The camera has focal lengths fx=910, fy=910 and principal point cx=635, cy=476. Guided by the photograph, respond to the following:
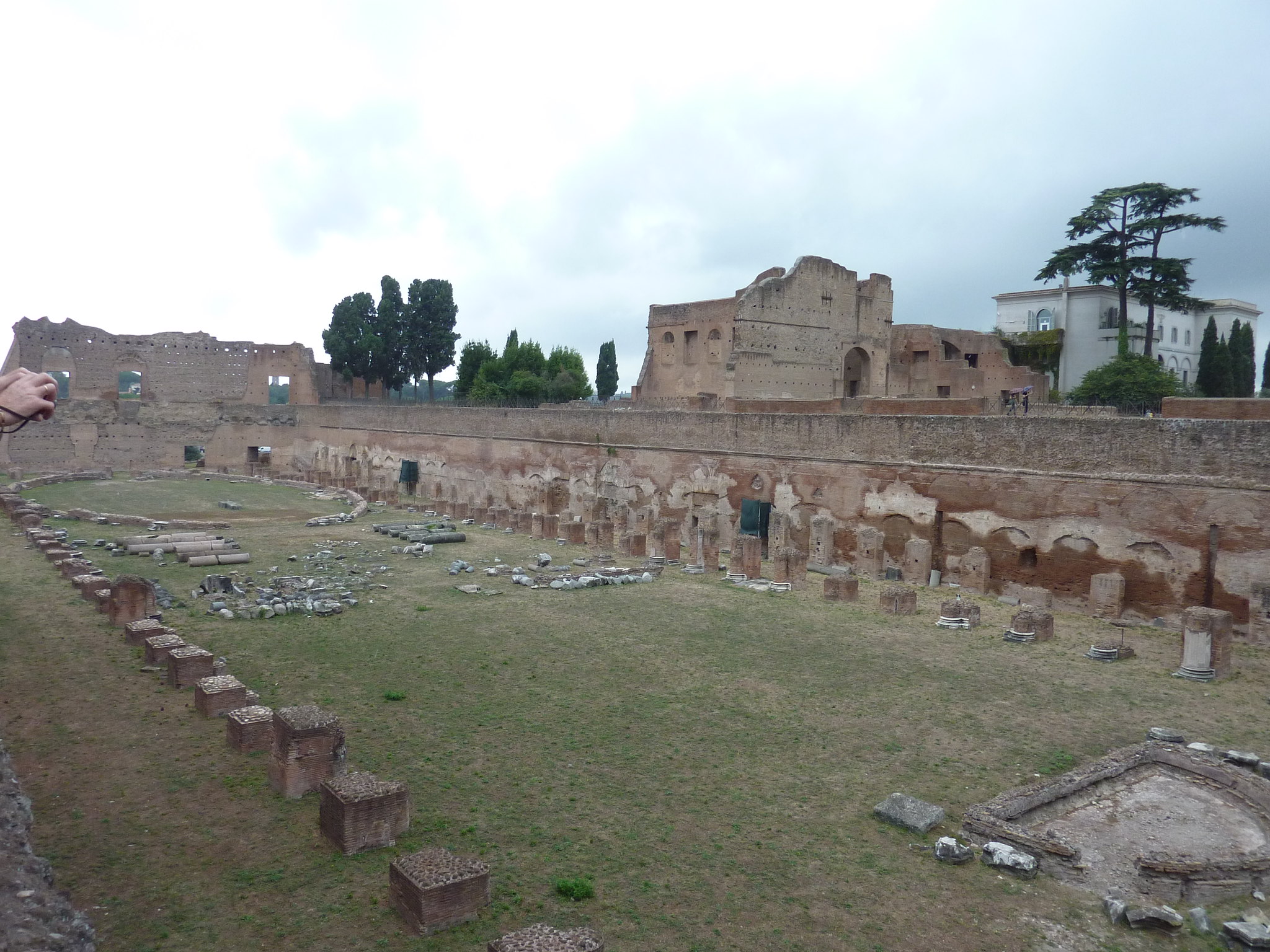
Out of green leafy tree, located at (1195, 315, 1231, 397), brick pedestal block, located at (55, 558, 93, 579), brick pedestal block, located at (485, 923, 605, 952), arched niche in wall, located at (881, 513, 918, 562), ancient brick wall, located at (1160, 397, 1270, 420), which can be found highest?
green leafy tree, located at (1195, 315, 1231, 397)

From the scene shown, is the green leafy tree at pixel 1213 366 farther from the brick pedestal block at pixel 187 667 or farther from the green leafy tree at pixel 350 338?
the green leafy tree at pixel 350 338

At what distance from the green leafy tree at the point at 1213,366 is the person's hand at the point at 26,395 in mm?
33149

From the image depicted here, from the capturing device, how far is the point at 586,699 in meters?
8.37

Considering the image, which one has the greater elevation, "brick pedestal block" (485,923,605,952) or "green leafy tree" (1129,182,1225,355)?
"green leafy tree" (1129,182,1225,355)

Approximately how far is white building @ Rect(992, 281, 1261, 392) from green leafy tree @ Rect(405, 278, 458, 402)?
2728cm

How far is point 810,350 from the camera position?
29.7 meters

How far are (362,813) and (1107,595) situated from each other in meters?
10.4

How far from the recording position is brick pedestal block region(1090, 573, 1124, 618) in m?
12.1

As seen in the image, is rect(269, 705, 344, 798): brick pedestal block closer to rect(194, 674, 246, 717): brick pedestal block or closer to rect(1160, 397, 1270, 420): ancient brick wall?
rect(194, 674, 246, 717): brick pedestal block

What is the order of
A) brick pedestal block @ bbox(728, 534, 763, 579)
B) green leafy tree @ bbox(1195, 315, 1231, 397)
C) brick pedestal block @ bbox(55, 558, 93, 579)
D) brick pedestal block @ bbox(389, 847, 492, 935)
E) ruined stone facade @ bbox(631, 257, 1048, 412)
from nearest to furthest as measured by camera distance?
brick pedestal block @ bbox(389, 847, 492, 935) < brick pedestal block @ bbox(55, 558, 93, 579) < brick pedestal block @ bbox(728, 534, 763, 579) < ruined stone facade @ bbox(631, 257, 1048, 412) < green leafy tree @ bbox(1195, 315, 1231, 397)

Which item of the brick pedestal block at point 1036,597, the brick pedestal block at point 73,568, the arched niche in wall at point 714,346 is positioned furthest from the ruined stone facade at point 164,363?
the brick pedestal block at point 1036,597

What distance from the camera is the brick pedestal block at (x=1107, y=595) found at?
12094 millimetres

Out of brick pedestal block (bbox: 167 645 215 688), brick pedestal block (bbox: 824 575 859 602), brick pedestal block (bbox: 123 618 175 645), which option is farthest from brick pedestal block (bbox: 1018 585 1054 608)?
brick pedestal block (bbox: 123 618 175 645)

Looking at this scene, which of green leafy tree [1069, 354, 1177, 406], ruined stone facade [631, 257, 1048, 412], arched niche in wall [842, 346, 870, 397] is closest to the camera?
green leafy tree [1069, 354, 1177, 406]
